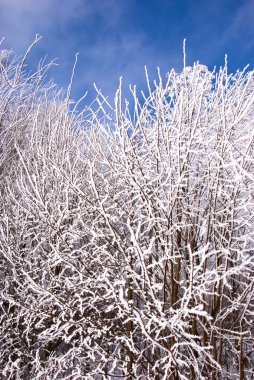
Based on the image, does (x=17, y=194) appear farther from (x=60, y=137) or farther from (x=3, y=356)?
(x=3, y=356)

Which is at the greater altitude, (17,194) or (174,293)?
(17,194)

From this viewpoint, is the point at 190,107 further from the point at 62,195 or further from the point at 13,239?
the point at 13,239

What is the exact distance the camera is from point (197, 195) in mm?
4137

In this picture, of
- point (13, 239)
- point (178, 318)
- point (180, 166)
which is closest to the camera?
point (178, 318)

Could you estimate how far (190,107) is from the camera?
3695 mm

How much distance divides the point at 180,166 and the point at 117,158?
1081 millimetres

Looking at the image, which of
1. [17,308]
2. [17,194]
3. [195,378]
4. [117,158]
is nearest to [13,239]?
[17,308]

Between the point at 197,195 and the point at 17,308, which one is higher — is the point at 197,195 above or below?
above

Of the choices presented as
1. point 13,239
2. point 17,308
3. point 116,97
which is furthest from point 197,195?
point 17,308

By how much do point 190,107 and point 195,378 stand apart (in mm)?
2946

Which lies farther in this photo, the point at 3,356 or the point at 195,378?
the point at 3,356

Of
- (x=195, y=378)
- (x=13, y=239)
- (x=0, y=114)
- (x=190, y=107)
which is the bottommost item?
(x=195, y=378)

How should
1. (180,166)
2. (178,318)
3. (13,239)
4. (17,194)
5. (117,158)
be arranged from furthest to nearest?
(17,194) < (13,239) < (117,158) < (180,166) < (178,318)

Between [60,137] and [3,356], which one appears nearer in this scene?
[3,356]
